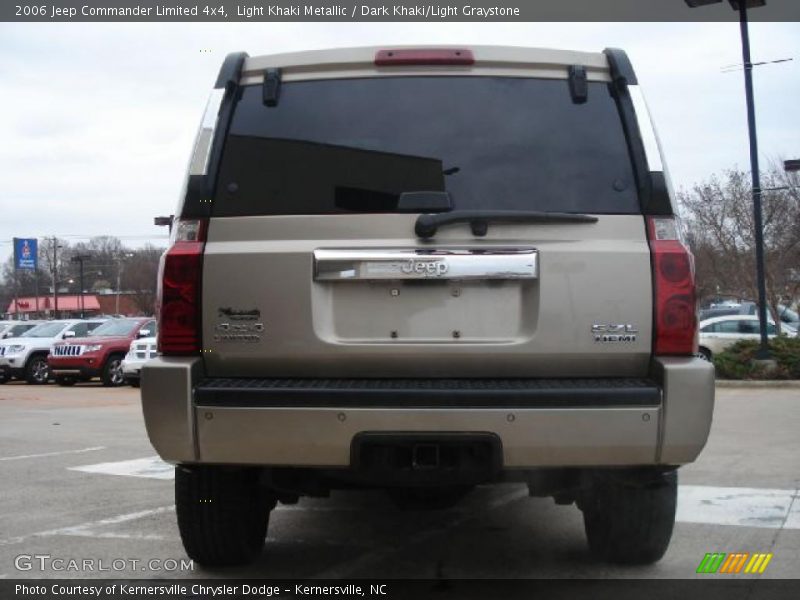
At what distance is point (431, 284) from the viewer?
3477 millimetres

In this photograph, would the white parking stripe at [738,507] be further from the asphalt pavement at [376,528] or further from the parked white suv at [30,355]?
the parked white suv at [30,355]

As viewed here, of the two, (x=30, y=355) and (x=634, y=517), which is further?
(x=30, y=355)

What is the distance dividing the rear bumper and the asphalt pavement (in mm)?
1209

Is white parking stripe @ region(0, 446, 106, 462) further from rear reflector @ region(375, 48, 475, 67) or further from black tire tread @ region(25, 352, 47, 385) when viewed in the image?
black tire tread @ region(25, 352, 47, 385)

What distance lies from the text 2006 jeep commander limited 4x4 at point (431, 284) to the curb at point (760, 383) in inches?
548

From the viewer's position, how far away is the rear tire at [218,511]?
A: 3965 millimetres

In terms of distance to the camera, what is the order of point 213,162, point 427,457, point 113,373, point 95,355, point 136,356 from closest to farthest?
point 427,457 → point 213,162 → point 136,356 → point 95,355 → point 113,373

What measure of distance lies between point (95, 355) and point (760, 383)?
1478 centimetres

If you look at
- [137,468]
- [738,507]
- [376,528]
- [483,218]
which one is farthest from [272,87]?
[137,468]

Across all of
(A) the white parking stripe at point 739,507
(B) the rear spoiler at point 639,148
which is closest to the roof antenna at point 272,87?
(B) the rear spoiler at point 639,148

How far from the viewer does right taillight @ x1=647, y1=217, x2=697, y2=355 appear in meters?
3.41

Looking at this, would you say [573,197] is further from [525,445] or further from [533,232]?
[525,445]

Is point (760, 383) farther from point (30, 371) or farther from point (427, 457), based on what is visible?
point (30, 371)

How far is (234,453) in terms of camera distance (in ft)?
11.2
